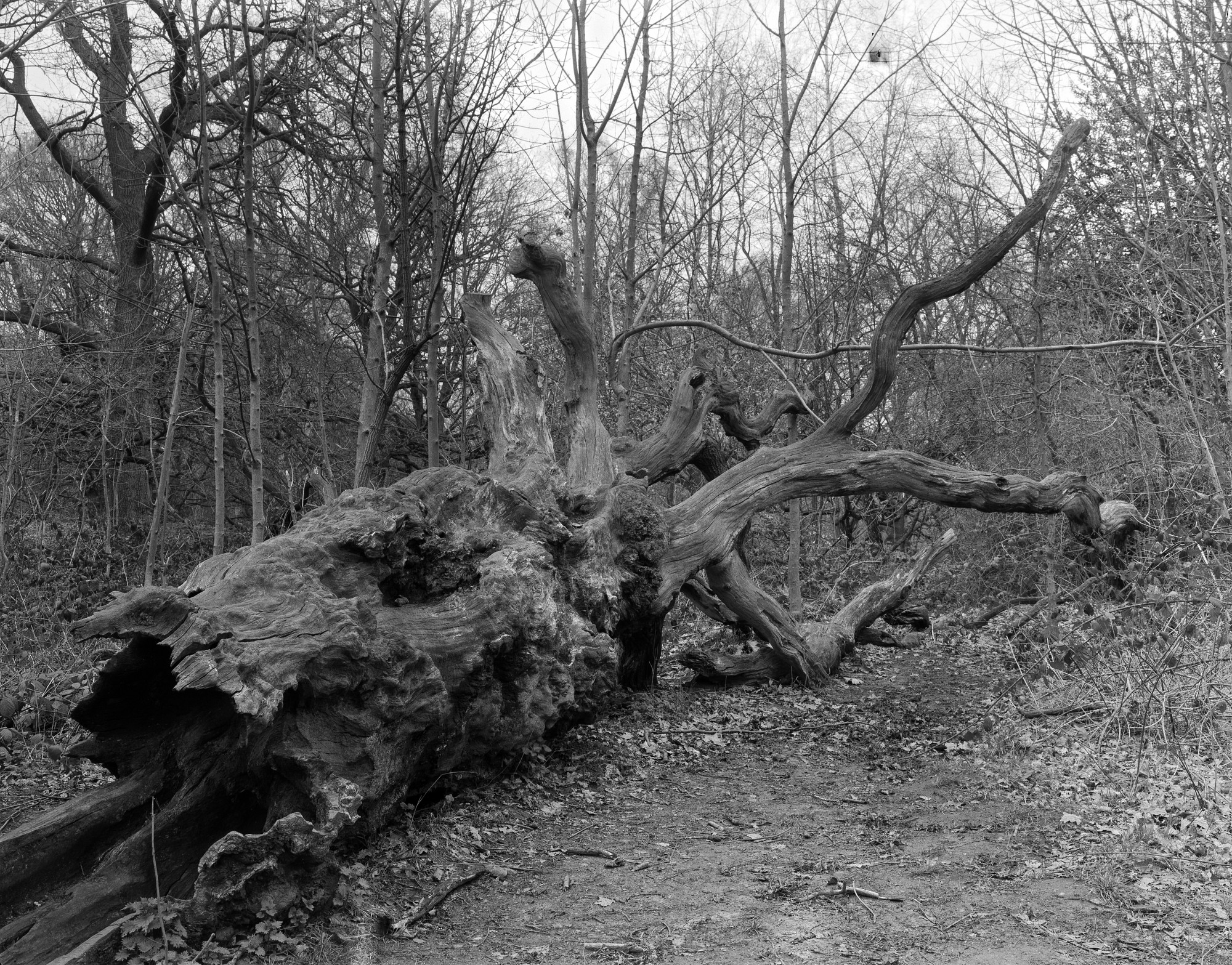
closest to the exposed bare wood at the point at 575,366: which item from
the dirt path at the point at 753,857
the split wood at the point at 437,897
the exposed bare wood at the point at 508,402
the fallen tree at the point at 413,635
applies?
the fallen tree at the point at 413,635

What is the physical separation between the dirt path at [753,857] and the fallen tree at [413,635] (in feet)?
1.23

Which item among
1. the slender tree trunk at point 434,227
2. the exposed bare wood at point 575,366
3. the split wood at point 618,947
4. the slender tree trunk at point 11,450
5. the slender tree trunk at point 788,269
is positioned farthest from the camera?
the slender tree trunk at point 788,269

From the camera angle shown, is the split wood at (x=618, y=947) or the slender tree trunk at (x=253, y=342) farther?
the slender tree trunk at (x=253, y=342)

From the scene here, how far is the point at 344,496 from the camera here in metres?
4.88

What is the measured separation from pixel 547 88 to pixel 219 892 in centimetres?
678

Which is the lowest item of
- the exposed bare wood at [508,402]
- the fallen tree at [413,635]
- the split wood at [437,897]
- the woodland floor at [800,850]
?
the woodland floor at [800,850]

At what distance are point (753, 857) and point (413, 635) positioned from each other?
1828 mm

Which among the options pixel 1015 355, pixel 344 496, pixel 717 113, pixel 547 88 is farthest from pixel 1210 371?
pixel 717 113

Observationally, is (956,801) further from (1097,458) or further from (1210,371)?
(1097,458)

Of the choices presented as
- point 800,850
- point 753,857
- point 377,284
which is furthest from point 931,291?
point 753,857

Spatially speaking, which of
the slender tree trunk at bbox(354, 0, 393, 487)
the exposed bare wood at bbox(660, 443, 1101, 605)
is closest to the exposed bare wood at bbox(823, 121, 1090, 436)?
the exposed bare wood at bbox(660, 443, 1101, 605)

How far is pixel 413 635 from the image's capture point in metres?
4.53

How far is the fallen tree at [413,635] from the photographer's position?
3.47m

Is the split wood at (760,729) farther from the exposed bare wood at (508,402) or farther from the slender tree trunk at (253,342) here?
the slender tree trunk at (253,342)
